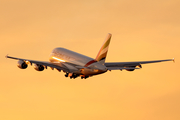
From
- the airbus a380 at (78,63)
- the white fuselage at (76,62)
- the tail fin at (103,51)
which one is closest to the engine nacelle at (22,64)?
the airbus a380 at (78,63)

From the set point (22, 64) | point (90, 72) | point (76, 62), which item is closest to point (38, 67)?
point (22, 64)

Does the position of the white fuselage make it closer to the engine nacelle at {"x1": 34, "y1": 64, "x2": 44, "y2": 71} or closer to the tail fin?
the tail fin

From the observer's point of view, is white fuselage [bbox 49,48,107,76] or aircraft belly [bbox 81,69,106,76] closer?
aircraft belly [bbox 81,69,106,76]

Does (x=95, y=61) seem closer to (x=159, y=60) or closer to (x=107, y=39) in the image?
(x=107, y=39)

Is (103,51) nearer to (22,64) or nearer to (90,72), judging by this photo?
(90,72)

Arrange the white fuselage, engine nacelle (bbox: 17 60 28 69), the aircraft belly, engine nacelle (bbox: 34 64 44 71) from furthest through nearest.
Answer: engine nacelle (bbox: 17 60 28 69), engine nacelle (bbox: 34 64 44 71), the white fuselage, the aircraft belly

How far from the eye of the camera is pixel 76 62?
62094 mm

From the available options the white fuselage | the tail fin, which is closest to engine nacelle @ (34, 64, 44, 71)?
the white fuselage

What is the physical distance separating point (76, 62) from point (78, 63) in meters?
0.79

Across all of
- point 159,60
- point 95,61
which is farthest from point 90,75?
point 159,60

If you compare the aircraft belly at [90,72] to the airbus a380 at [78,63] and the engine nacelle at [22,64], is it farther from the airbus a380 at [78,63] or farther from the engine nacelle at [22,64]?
the engine nacelle at [22,64]

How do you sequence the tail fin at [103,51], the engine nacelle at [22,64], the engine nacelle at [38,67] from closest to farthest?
1. the tail fin at [103,51]
2. the engine nacelle at [38,67]
3. the engine nacelle at [22,64]

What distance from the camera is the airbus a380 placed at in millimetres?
56438

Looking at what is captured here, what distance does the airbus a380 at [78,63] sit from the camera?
5644 centimetres
